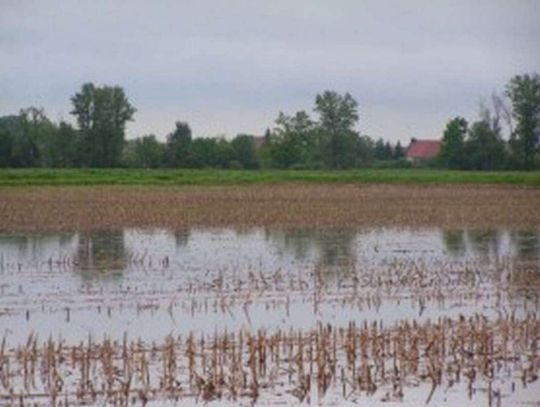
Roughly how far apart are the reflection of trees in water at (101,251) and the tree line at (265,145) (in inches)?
2090

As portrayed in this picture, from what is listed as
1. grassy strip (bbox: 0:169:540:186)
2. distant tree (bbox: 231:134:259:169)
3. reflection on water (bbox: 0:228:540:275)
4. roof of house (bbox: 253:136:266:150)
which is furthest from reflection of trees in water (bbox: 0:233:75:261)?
roof of house (bbox: 253:136:266:150)

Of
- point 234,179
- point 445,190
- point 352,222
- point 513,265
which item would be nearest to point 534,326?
point 513,265

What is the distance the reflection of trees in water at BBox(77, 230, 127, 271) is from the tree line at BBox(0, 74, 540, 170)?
174 ft

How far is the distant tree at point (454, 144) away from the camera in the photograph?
84438 millimetres

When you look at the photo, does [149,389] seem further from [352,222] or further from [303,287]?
[352,222]

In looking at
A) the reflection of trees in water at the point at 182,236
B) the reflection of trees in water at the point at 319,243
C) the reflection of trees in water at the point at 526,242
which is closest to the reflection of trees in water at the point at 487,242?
the reflection of trees in water at the point at 526,242

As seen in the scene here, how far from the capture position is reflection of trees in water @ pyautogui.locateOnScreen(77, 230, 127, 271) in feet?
74.4

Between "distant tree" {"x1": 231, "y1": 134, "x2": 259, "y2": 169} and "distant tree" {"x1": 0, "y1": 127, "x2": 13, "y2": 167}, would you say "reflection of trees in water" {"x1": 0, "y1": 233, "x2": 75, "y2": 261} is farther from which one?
"distant tree" {"x1": 231, "y1": 134, "x2": 259, "y2": 169}

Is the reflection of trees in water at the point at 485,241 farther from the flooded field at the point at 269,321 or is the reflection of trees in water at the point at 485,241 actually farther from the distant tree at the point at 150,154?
the distant tree at the point at 150,154

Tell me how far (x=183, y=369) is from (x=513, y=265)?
12.6m

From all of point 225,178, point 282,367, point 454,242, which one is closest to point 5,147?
point 225,178

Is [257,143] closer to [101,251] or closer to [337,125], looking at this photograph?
[337,125]

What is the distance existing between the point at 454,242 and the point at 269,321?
14439 mm

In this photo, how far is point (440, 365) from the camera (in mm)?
11492
